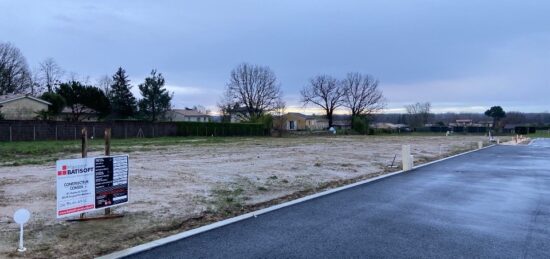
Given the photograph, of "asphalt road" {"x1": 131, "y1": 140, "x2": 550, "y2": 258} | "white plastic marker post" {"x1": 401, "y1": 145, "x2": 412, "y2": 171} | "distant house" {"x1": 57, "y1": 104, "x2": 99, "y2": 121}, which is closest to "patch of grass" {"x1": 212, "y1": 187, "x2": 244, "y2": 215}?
"asphalt road" {"x1": 131, "y1": 140, "x2": 550, "y2": 258}

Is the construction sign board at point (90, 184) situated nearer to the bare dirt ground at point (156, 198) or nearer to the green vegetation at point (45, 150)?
the bare dirt ground at point (156, 198)

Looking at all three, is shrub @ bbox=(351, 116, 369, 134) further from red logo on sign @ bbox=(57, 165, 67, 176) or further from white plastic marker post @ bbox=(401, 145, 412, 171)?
red logo on sign @ bbox=(57, 165, 67, 176)

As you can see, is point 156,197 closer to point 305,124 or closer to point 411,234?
point 411,234

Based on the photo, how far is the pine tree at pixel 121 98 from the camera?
7362 cm

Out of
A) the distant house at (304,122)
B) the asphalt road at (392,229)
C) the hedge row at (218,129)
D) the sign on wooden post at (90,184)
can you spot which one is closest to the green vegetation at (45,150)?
the sign on wooden post at (90,184)

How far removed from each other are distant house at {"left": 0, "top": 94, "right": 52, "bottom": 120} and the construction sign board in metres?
49.2

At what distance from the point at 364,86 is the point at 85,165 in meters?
108

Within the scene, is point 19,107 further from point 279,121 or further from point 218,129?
point 279,121

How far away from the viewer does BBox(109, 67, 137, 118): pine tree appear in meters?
73.6

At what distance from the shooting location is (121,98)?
7475 cm

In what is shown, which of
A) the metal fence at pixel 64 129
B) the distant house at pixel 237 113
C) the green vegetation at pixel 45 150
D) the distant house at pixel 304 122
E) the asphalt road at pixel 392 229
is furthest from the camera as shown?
the distant house at pixel 304 122

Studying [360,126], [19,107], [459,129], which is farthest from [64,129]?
[459,129]

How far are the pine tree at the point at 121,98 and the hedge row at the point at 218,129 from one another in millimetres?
16515

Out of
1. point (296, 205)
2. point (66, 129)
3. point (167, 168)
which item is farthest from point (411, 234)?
point (66, 129)
